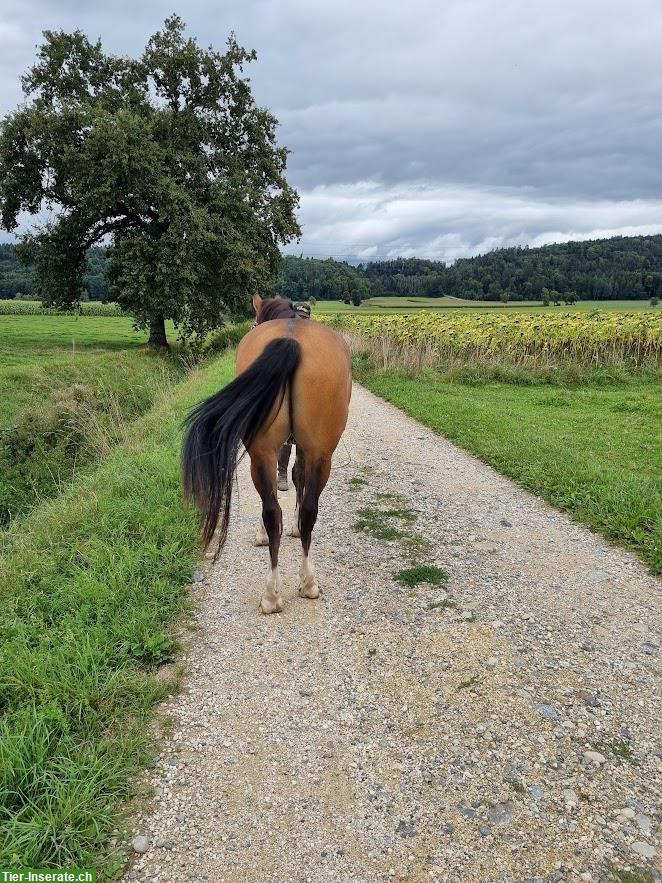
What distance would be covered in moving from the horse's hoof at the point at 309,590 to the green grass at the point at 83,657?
0.89 metres

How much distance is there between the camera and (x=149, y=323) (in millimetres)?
24484

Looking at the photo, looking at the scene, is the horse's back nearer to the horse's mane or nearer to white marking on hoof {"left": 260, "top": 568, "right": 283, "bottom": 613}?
the horse's mane

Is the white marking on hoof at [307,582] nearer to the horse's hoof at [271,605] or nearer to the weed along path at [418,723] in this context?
the weed along path at [418,723]

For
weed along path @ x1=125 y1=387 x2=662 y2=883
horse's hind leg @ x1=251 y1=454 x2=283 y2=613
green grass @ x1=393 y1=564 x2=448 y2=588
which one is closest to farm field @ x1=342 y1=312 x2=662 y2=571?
weed along path @ x1=125 y1=387 x2=662 y2=883

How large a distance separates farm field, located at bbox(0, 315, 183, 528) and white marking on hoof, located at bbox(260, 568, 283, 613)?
19.7 feet

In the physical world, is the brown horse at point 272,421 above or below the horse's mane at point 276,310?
below

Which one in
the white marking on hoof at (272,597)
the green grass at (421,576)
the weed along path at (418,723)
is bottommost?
the weed along path at (418,723)

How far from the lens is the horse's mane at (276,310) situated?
445cm

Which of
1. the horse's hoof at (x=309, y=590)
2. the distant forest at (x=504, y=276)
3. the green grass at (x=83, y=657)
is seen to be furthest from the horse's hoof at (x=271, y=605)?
the distant forest at (x=504, y=276)

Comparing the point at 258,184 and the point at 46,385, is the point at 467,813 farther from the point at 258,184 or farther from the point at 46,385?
the point at 258,184

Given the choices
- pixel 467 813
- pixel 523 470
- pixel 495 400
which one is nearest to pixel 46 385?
pixel 495 400

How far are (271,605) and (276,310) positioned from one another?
8.12ft

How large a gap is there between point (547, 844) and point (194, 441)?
2.79 meters

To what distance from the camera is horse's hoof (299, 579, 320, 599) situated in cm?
395
